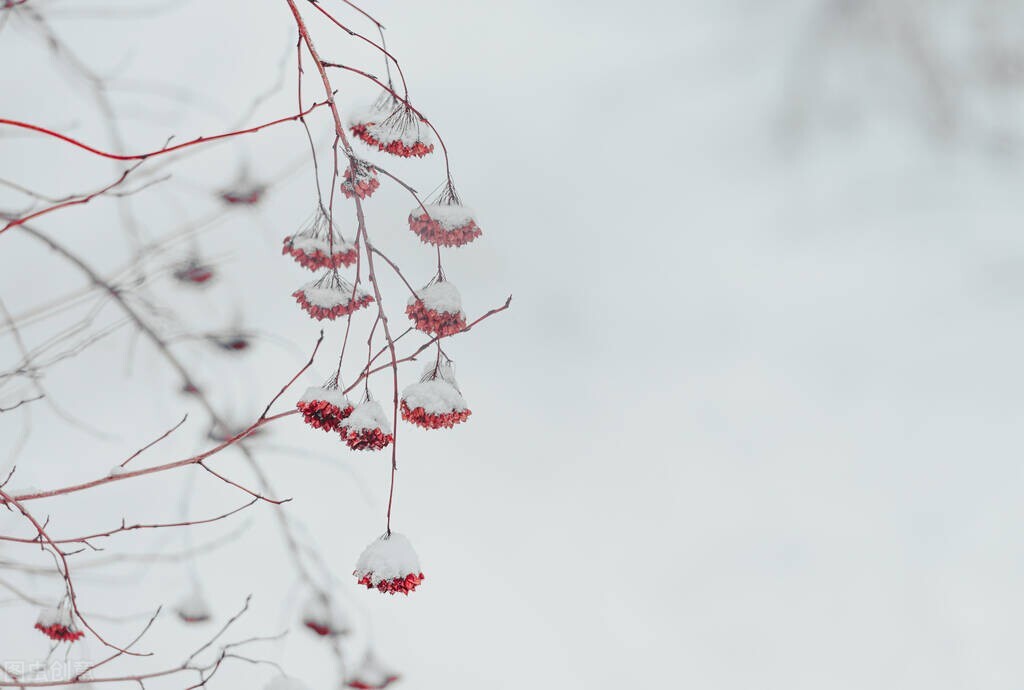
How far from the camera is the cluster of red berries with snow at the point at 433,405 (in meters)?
0.56

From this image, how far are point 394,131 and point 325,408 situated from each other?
0.22 meters

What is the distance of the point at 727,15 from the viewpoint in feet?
4.64

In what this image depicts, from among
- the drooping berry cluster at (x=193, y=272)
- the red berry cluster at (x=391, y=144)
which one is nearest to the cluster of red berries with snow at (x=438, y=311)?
the red berry cluster at (x=391, y=144)

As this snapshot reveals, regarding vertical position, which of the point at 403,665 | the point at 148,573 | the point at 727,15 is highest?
the point at 727,15

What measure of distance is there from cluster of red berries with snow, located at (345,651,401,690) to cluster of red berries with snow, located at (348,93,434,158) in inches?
29.4

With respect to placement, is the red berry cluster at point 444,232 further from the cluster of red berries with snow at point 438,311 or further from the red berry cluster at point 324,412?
the red berry cluster at point 324,412

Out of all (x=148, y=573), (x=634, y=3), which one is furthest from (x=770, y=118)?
(x=148, y=573)

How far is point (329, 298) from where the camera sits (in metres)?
0.60

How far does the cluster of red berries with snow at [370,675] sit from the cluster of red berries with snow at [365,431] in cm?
61

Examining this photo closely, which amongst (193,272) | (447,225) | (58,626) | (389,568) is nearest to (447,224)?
(447,225)

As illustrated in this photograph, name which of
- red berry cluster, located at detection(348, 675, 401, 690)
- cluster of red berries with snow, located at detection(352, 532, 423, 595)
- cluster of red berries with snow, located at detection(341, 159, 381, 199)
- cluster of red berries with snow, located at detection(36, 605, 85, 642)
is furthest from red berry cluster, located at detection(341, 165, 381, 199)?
red berry cluster, located at detection(348, 675, 401, 690)

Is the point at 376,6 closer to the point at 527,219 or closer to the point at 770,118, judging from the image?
the point at 527,219

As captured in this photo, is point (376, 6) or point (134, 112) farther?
point (376, 6)

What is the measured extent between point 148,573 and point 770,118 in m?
1.38
